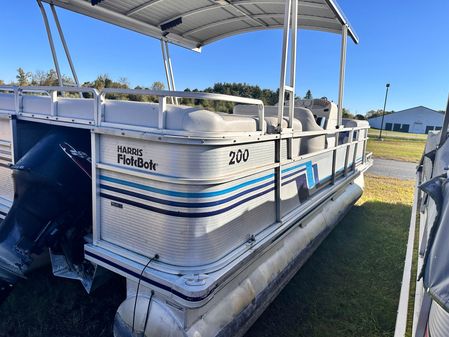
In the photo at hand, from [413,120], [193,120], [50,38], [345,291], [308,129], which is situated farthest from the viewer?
[413,120]

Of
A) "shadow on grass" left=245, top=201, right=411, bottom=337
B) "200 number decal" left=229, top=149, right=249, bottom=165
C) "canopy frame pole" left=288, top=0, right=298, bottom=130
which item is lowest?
"shadow on grass" left=245, top=201, right=411, bottom=337

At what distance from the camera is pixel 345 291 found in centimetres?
342

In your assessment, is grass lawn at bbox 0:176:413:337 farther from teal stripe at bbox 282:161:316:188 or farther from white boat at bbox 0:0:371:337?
teal stripe at bbox 282:161:316:188

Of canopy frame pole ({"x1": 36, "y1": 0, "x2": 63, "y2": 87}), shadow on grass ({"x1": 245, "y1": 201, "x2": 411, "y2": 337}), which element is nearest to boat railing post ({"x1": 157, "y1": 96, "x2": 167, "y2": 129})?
shadow on grass ({"x1": 245, "y1": 201, "x2": 411, "y2": 337})

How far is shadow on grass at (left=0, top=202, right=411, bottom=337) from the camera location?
105 inches

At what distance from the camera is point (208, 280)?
6.63 feet

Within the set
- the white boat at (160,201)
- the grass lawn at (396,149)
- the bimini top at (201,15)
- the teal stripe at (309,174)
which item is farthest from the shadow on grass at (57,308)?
the grass lawn at (396,149)

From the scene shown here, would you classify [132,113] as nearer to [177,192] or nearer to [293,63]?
[177,192]

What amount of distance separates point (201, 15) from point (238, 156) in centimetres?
322

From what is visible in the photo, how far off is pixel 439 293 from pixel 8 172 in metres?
3.52

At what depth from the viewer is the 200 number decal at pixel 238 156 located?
2.19 meters

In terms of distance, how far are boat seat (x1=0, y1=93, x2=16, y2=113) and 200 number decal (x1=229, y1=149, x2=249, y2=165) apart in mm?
2145

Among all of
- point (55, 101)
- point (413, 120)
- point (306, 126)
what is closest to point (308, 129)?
point (306, 126)

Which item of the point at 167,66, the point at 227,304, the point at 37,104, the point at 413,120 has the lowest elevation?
the point at 227,304
